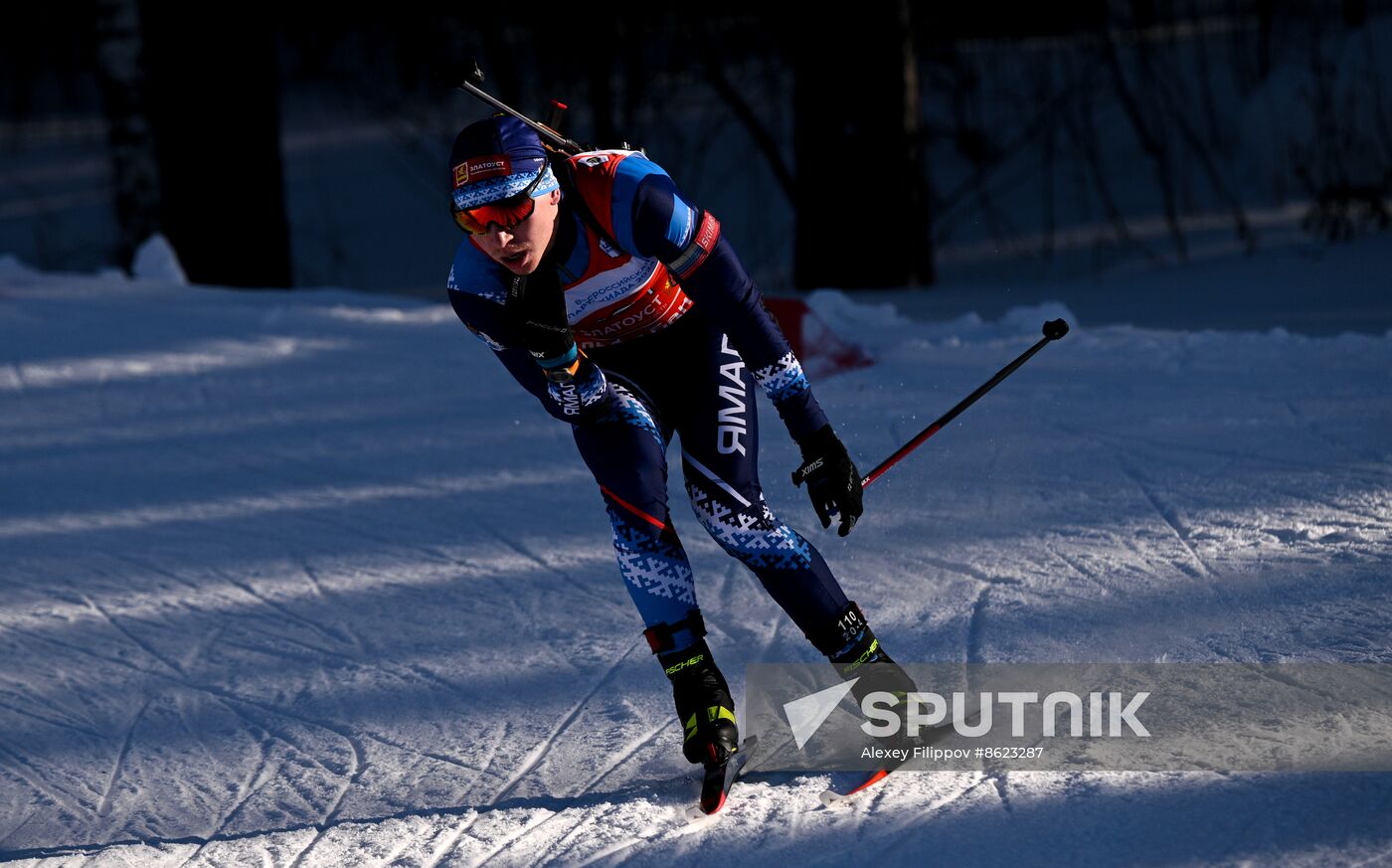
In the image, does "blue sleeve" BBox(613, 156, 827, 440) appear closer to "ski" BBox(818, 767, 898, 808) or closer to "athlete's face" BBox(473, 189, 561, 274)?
"athlete's face" BBox(473, 189, 561, 274)

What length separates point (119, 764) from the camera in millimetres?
3768

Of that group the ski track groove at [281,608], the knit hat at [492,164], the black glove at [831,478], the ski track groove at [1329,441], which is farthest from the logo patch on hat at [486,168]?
the ski track groove at [1329,441]

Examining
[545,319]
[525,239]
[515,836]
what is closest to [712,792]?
[515,836]

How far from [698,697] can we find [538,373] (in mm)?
801

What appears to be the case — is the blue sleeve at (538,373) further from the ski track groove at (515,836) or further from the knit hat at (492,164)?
the ski track groove at (515,836)

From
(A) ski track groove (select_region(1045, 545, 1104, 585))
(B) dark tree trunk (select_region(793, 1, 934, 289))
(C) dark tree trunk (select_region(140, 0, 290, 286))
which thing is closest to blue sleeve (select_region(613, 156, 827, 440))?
(A) ski track groove (select_region(1045, 545, 1104, 585))

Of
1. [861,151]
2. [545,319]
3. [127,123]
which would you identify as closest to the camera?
[545,319]

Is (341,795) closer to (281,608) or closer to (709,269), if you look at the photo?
(281,608)

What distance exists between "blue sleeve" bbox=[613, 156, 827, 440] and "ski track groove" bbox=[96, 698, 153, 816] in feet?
6.12

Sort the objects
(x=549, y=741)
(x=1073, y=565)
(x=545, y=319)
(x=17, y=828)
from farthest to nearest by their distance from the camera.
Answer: (x=1073, y=565) < (x=549, y=741) < (x=17, y=828) < (x=545, y=319)

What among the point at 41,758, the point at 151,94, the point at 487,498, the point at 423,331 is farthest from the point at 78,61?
the point at 41,758

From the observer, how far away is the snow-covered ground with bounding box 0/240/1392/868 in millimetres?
3193

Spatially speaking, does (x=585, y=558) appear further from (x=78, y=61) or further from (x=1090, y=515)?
(x=78, y=61)

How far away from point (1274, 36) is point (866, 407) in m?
9.83
